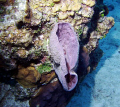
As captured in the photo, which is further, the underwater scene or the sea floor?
the sea floor

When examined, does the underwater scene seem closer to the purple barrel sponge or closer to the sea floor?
the purple barrel sponge

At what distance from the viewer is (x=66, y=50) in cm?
212

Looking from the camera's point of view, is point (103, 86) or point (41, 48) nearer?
point (41, 48)

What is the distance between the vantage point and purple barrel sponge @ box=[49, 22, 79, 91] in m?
1.79

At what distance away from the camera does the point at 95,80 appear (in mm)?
4820

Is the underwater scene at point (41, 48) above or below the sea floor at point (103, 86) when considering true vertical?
above

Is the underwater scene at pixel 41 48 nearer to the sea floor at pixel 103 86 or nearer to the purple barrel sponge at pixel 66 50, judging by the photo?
the purple barrel sponge at pixel 66 50

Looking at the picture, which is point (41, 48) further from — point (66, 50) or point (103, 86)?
point (103, 86)

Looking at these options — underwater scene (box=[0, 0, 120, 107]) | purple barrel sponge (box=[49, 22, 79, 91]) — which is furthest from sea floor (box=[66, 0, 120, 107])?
purple barrel sponge (box=[49, 22, 79, 91])

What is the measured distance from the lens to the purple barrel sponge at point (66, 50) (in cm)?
179

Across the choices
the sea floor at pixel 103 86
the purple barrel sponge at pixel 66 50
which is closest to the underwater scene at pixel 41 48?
the purple barrel sponge at pixel 66 50

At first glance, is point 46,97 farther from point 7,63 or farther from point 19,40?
point 19,40

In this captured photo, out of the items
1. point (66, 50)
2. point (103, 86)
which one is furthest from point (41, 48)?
point (103, 86)

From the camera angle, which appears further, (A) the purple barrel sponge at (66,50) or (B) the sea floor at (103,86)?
(B) the sea floor at (103,86)
